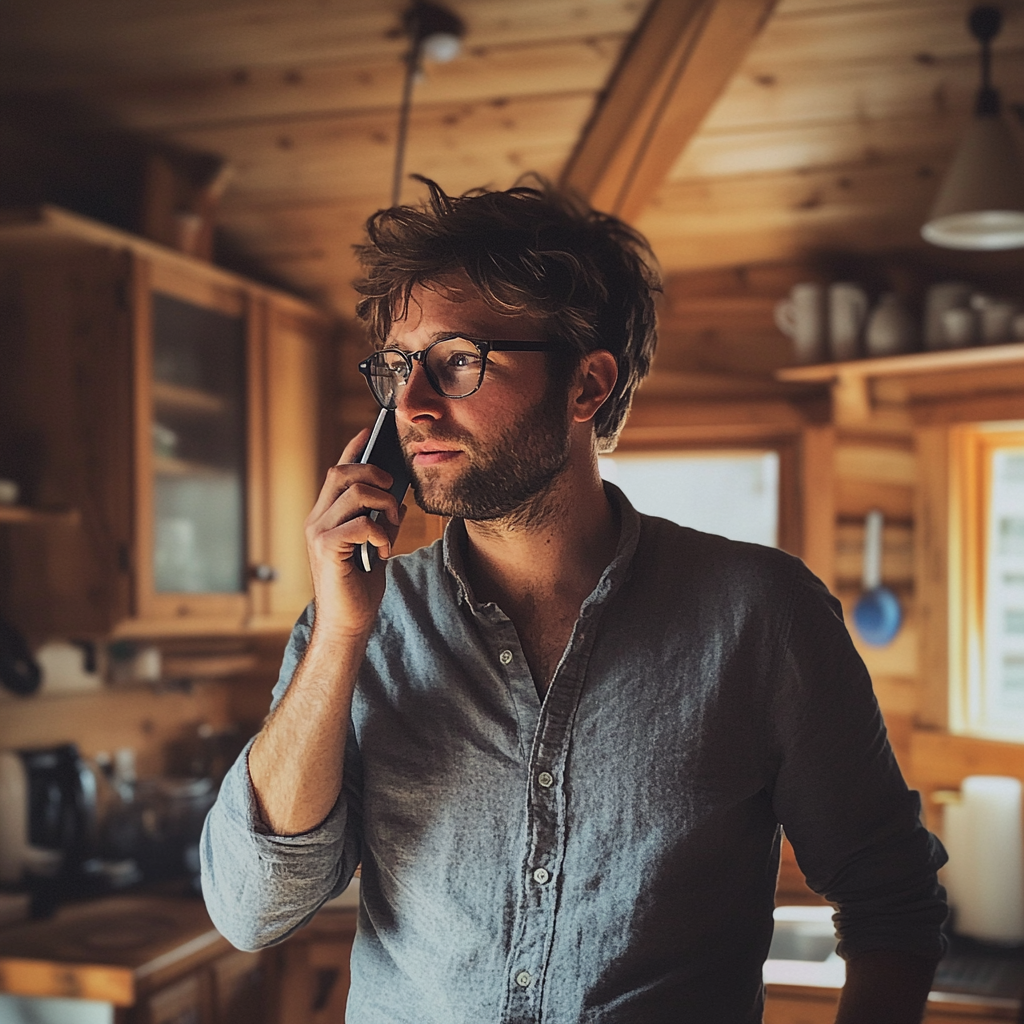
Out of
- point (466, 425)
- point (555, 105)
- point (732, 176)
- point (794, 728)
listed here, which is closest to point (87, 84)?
point (555, 105)

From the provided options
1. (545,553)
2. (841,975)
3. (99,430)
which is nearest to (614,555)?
(545,553)

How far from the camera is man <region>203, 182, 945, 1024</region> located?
1.03 metres

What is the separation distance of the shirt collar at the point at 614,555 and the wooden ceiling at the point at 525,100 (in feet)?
4.13

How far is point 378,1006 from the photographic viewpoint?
1.08 metres

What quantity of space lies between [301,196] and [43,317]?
29.3 inches

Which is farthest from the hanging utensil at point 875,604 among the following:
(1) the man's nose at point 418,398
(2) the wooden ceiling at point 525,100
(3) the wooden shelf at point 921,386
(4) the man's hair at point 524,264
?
(1) the man's nose at point 418,398

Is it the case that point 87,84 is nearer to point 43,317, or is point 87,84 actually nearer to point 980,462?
point 43,317

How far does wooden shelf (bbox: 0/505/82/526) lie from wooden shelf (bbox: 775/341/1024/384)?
1.71 metres

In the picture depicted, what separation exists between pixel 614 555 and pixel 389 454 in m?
0.25

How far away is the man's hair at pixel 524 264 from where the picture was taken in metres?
1.14

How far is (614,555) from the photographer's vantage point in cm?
118

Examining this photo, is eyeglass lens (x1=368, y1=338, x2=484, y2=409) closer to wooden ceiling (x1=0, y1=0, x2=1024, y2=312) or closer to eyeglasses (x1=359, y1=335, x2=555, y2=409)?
eyeglasses (x1=359, y1=335, x2=555, y2=409)

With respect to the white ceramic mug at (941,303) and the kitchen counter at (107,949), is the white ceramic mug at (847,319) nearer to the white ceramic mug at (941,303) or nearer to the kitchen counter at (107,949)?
the white ceramic mug at (941,303)

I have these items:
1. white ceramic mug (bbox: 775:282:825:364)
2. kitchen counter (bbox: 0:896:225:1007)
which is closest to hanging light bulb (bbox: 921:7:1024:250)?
white ceramic mug (bbox: 775:282:825:364)
